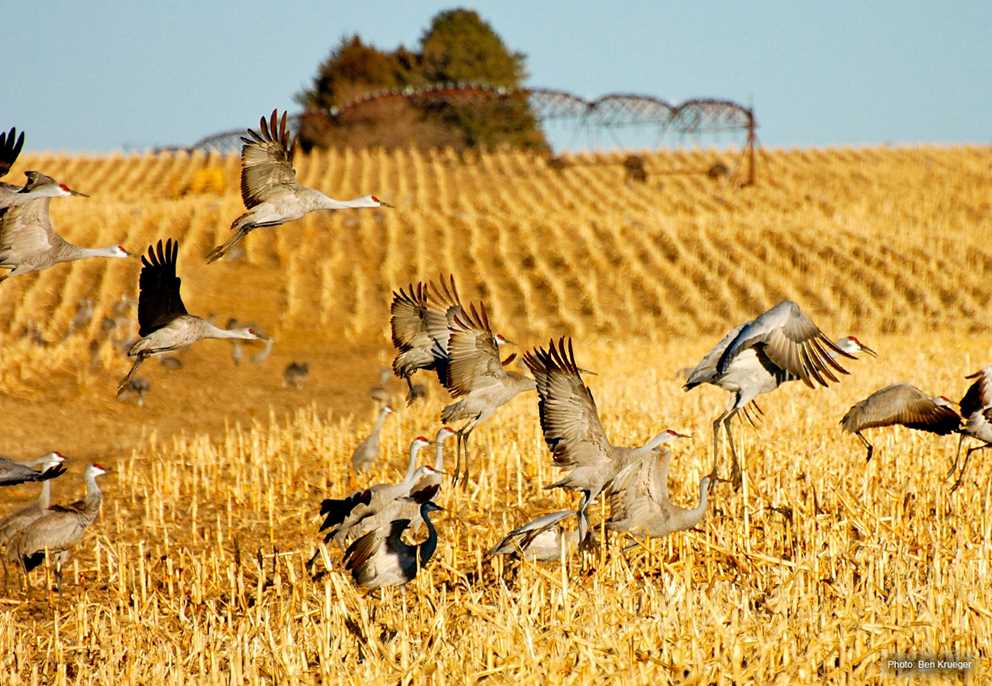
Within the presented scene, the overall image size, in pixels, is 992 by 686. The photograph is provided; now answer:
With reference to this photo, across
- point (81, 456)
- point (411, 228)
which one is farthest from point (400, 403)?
point (411, 228)

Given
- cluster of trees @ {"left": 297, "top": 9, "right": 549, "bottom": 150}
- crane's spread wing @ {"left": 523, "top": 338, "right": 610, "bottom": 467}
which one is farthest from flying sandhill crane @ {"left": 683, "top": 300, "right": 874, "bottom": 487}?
cluster of trees @ {"left": 297, "top": 9, "right": 549, "bottom": 150}

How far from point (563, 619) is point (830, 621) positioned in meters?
1.27

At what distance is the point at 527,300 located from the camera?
93.7ft

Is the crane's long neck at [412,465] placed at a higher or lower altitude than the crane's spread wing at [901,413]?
lower

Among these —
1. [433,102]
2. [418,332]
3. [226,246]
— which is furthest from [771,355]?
[433,102]

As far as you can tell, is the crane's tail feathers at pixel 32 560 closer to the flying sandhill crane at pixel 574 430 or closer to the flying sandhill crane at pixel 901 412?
the flying sandhill crane at pixel 574 430

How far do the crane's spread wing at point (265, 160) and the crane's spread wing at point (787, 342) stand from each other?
10.4 ft

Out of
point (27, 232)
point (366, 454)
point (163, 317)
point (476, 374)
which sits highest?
point (27, 232)

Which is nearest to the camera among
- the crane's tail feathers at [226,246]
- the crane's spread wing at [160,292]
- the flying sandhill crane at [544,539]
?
the flying sandhill crane at [544,539]

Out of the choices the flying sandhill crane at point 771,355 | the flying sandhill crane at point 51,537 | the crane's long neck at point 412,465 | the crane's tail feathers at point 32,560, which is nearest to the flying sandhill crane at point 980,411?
the flying sandhill crane at point 771,355

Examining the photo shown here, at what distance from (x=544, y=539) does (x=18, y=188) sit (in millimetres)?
4001

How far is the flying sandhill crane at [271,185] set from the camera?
8289 millimetres

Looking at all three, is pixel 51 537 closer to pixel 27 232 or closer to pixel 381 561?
pixel 27 232

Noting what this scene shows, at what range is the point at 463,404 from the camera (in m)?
9.88
